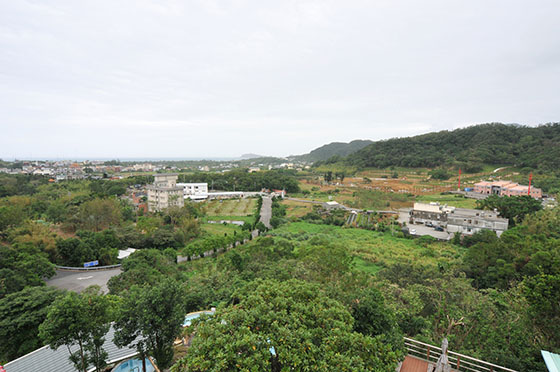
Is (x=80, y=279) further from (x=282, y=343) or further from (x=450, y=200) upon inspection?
(x=450, y=200)

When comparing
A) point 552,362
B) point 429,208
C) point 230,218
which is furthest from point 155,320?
point 429,208

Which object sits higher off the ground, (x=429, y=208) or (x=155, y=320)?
(x=155, y=320)

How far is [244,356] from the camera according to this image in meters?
4.35

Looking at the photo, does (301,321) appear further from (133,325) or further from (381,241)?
(381,241)

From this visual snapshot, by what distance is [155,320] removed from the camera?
633cm

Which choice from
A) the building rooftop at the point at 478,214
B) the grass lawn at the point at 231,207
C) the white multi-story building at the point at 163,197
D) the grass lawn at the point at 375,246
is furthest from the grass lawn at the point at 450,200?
the white multi-story building at the point at 163,197

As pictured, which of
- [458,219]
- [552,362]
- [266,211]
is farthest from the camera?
[266,211]

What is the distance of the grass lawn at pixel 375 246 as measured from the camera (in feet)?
68.7

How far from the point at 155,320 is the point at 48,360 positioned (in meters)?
4.92

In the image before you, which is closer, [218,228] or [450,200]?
[218,228]

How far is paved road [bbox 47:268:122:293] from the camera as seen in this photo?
1545 cm

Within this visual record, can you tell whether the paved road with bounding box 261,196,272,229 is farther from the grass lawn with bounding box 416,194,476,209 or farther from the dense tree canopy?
the dense tree canopy

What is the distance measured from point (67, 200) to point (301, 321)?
115 feet

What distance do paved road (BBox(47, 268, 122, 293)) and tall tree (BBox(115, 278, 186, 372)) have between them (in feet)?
34.9
